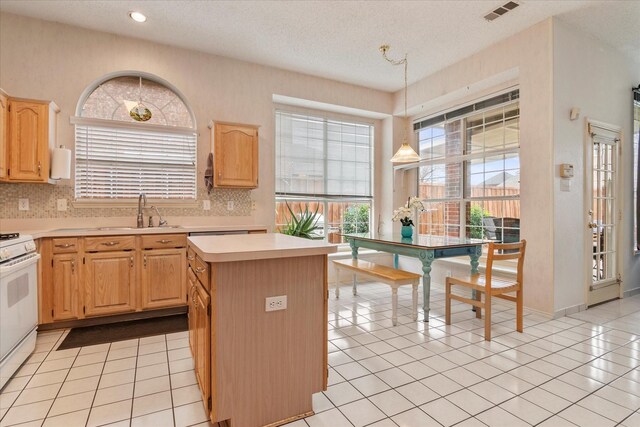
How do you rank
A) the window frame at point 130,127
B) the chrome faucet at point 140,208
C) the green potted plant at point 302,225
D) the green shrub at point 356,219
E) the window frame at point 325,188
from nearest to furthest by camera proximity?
1. the window frame at point 130,127
2. the chrome faucet at point 140,208
3. the green potted plant at point 302,225
4. the window frame at point 325,188
5. the green shrub at point 356,219

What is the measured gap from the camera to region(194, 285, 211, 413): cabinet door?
162 cm

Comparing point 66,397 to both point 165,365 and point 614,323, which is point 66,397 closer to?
point 165,365

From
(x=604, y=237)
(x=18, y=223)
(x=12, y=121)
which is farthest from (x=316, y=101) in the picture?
(x=604, y=237)

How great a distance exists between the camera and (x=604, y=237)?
3945 millimetres

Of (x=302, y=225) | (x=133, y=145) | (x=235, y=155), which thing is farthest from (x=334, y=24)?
(x=133, y=145)

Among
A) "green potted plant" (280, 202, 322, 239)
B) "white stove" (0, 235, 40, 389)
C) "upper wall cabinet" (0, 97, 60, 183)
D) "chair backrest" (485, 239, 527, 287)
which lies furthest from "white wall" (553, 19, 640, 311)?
"upper wall cabinet" (0, 97, 60, 183)

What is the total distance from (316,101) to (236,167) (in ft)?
5.37

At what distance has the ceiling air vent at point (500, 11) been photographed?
3073 mm

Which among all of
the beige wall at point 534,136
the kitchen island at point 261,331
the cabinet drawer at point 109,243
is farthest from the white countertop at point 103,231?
the beige wall at point 534,136

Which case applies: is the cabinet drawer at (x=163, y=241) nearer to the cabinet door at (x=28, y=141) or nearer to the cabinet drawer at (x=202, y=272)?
the cabinet door at (x=28, y=141)

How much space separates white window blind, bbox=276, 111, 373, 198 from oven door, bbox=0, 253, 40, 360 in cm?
284

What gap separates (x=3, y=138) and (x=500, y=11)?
4682mm

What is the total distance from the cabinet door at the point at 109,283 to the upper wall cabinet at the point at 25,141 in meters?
0.92

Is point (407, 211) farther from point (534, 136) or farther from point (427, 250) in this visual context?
point (534, 136)
